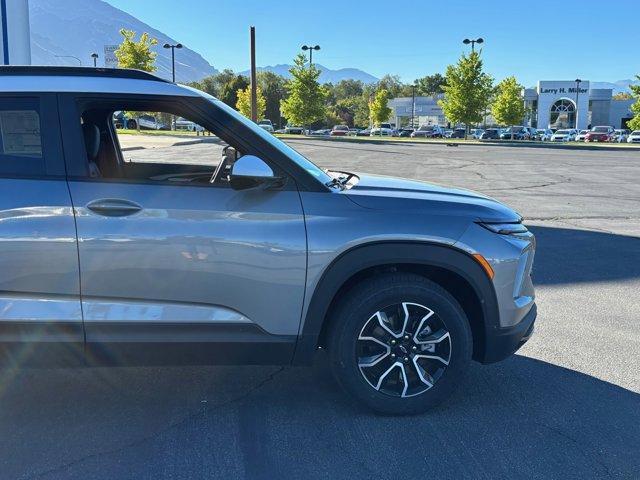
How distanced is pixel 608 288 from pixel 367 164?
58.0ft

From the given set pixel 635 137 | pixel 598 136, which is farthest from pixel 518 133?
pixel 635 137

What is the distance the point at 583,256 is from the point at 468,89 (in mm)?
47411

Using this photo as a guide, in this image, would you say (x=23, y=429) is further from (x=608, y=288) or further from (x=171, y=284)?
(x=608, y=288)

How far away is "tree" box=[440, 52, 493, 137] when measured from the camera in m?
51.5

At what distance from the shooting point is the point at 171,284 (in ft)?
10.2

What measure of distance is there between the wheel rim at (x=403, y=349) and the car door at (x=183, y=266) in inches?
18.9

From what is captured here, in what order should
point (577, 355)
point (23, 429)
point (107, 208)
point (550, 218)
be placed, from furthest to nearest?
1. point (550, 218)
2. point (577, 355)
3. point (23, 429)
4. point (107, 208)

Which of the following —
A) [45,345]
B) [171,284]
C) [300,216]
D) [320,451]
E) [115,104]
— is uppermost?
[115,104]

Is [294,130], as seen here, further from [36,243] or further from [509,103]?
[36,243]

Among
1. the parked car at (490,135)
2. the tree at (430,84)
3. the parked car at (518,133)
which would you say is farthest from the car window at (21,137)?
the tree at (430,84)

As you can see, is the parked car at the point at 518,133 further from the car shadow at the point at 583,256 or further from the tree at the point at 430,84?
the tree at the point at 430,84

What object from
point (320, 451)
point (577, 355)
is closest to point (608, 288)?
point (577, 355)

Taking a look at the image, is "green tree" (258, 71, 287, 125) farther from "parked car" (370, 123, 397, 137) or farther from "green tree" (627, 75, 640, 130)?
"green tree" (627, 75, 640, 130)

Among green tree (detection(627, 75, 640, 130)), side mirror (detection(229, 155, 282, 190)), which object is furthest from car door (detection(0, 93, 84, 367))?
green tree (detection(627, 75, 640, 130))
